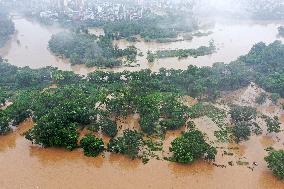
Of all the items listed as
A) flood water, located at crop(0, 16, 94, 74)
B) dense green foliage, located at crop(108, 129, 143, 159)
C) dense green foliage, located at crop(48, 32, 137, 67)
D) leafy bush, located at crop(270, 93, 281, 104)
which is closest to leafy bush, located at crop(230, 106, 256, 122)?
leafy bush, located at crop(270, 93, 281, 104)

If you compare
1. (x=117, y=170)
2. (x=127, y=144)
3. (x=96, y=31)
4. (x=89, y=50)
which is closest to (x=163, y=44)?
(x=89, y=50)

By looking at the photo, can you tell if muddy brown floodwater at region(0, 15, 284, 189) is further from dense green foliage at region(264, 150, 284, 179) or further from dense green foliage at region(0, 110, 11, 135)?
dense green foliage at region(264, 150, 284, 179)

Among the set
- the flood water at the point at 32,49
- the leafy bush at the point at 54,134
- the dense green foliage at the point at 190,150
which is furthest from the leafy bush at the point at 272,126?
the flood water at the point at 32,49

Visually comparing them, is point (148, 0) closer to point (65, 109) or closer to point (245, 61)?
point (245, 61)

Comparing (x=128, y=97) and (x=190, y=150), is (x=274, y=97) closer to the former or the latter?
(x=190, y=150)

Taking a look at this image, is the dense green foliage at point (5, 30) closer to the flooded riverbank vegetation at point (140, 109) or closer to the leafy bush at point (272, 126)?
the flooded riverbank vegetation at point (140, 109)

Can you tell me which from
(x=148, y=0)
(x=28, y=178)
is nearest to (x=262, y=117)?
(x=28, y=178)
